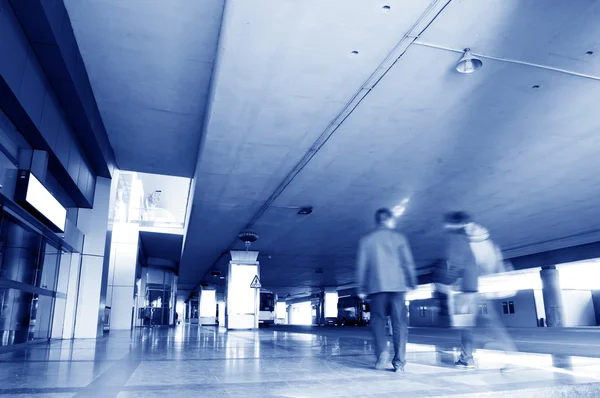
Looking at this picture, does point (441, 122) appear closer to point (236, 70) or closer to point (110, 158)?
point (236, 70)

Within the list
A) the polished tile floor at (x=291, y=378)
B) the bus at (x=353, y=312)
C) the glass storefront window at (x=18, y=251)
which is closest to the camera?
the polished tile floor at (x=291, y=378)

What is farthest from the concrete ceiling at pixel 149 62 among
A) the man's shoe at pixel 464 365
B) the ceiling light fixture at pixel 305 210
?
the man's shoe at pixel 464 365

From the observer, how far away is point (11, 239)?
8.69 m

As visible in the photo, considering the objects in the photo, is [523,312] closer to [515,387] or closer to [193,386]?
[515,387]

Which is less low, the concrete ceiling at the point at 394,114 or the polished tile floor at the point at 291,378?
the concrete ceiling at the point at 394,114

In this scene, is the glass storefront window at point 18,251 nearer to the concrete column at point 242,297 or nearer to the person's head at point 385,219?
the person's head at point 385,219

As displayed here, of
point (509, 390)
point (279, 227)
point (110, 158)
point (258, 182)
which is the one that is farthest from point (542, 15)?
point (279, 227)

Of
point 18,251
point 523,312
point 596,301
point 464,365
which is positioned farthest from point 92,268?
point 596,301

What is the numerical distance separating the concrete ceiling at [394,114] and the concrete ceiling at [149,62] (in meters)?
0.14

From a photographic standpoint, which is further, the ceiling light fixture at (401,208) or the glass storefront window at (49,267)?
the ceiling light fixture at (401,208)

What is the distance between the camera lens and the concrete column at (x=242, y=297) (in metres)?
21.3

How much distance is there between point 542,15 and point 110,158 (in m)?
11.8

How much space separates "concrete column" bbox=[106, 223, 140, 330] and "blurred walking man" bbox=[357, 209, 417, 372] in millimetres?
19083

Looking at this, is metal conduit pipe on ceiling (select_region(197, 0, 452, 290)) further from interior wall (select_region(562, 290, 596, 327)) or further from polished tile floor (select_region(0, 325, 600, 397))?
interior wall (select_region(562, 290, 596, 327))
